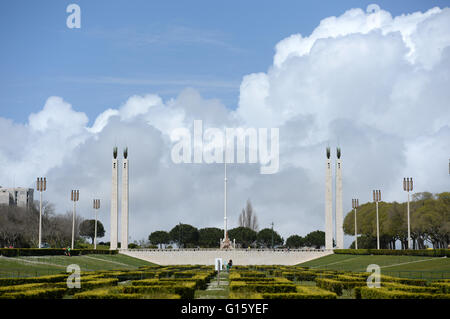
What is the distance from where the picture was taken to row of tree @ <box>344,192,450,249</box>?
277ft

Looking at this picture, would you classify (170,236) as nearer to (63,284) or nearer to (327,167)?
(327,167)

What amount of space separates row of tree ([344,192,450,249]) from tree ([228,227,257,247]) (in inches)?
718

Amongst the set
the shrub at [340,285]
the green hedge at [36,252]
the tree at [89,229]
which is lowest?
the shrub at [340,285]

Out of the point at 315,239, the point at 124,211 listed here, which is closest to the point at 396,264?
the point at 124,211

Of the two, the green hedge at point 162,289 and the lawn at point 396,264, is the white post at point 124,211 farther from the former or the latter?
the green hedge at point 162,289

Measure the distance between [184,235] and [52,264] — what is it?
70.4 m

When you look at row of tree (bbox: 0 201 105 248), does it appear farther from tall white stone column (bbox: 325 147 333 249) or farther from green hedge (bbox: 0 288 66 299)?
green hedge (bbox: 0 288 66 299)

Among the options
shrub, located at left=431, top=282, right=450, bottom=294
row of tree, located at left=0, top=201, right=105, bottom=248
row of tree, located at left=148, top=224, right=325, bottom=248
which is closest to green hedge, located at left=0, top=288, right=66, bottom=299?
shrub, located at left=431, top=282, right=450, bottom=294

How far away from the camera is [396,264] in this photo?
58688 mm

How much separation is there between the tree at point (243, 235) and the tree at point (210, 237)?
600cm

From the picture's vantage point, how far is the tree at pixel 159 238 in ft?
410

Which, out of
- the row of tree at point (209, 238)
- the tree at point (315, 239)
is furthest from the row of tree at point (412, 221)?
the row of tree at point (209, 238)
